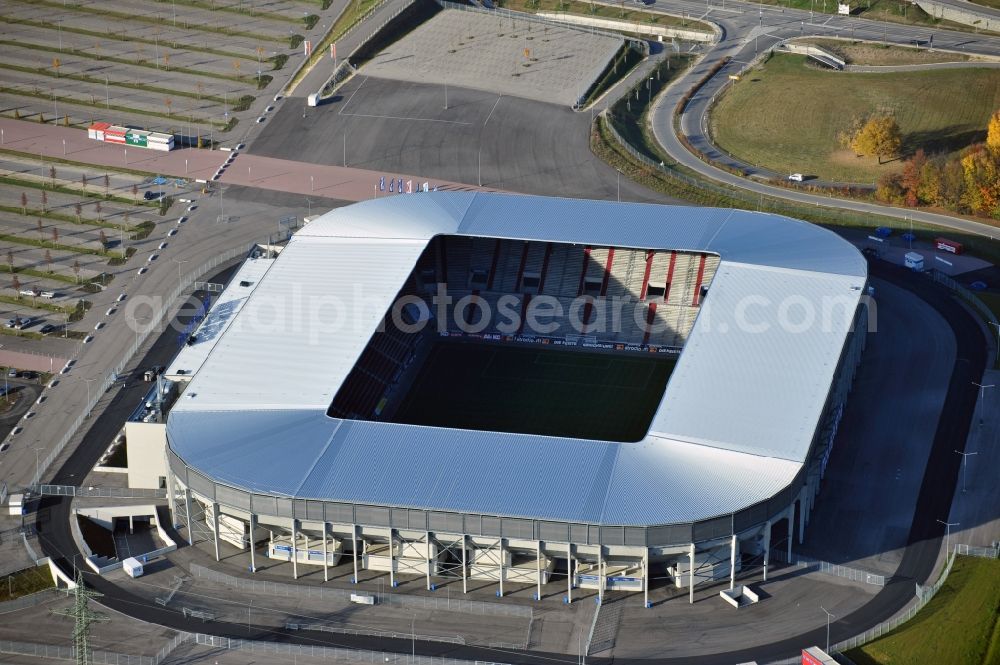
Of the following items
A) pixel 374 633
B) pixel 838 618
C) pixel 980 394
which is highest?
pixel 980 394

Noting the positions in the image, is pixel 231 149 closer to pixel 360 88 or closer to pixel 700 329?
pixel 360 88

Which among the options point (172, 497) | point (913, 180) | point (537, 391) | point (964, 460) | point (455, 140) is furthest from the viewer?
point (455, 140)

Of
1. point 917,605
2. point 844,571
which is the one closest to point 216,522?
point 844,571

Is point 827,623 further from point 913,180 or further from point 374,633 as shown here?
point 913,180

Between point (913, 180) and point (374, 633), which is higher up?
point (913, 180)

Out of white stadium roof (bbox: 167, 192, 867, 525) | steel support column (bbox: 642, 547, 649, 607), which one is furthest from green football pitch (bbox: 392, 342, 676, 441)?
steel support column (bbox: 642, 547, 649, 607)

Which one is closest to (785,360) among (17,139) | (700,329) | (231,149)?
(700,329)
